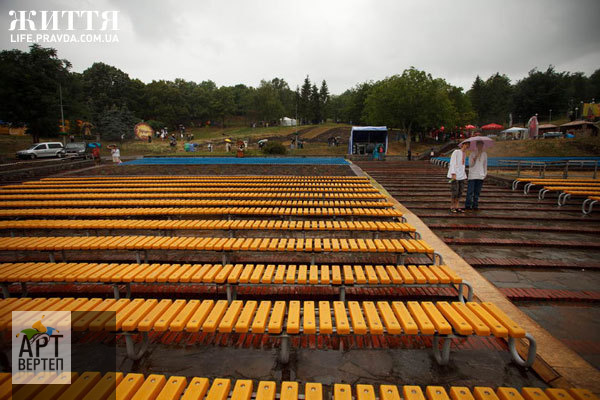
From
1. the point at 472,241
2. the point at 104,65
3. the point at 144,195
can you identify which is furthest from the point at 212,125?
the point at 472,241

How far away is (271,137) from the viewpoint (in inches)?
2286

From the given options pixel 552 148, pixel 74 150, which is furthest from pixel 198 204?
pixel 552 148

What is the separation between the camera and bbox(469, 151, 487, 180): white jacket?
8.61 metres

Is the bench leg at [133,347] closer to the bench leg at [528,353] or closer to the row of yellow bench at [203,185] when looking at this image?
the bench leg at [528,353]

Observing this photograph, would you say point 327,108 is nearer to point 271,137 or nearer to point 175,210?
point 271,137

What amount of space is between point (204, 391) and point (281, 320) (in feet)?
3.16

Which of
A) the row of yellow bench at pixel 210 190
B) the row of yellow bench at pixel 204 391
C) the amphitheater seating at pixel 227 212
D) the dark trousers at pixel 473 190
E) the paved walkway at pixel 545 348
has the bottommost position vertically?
the paved walkway at pixel 545 348

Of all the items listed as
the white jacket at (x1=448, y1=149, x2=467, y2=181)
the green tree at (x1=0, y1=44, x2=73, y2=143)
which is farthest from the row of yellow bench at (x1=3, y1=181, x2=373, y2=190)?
the green tree at (x1=0, y1=44, x2=73, y2=143)

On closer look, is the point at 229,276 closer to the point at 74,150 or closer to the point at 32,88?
the point at 74,150

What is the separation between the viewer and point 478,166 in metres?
8.70

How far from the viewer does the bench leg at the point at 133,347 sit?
3.17 metres

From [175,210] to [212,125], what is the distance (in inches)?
3486
